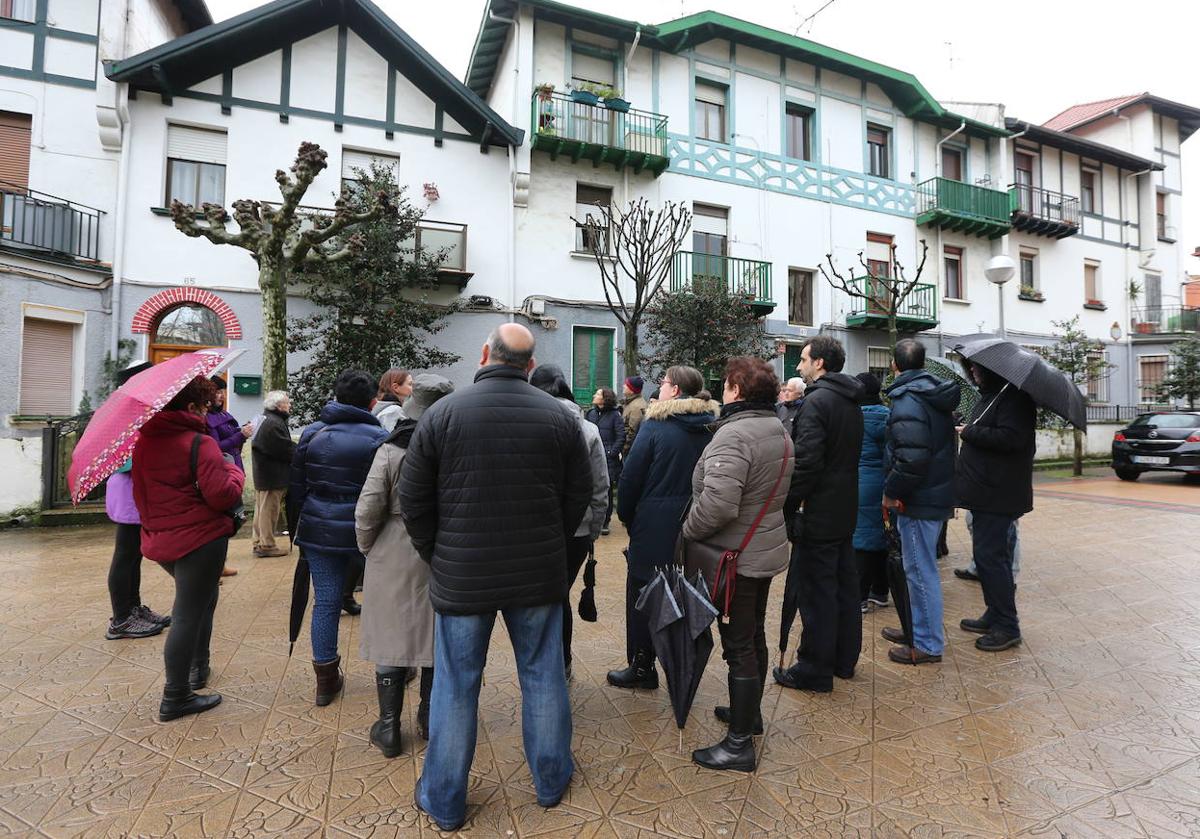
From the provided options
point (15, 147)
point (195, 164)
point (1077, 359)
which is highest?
point (195, 164)

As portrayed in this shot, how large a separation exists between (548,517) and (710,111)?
16175 millimetres

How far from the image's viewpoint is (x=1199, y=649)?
14.0 feet

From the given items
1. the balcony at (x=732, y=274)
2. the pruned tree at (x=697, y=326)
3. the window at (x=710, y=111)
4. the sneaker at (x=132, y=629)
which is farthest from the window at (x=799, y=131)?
the sneaker at (x=132, y=629)

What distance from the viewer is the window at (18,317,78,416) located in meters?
10.3

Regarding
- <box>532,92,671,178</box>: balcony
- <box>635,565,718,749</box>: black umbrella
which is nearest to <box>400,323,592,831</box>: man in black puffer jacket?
<box>635,565,718,749</box>: black umbrella

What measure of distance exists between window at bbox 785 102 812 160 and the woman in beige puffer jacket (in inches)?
628

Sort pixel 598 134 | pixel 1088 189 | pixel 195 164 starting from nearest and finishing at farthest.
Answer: pixel 195 164 → pixel 598 134 → pixel 1088 189

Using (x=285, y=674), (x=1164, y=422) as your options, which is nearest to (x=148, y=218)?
(x=285, y=674)

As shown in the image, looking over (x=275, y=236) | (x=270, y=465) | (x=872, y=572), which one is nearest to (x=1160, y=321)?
(x=872, y=572)

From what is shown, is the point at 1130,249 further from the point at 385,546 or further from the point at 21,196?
the point at 21,196

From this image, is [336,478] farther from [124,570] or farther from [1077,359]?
[1077,359]

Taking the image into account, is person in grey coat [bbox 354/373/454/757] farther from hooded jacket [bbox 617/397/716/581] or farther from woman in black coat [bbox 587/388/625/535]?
woman in black coat [bbox 587/388/625/535]

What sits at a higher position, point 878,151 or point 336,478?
point 878,151

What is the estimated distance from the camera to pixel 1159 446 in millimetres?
13781
